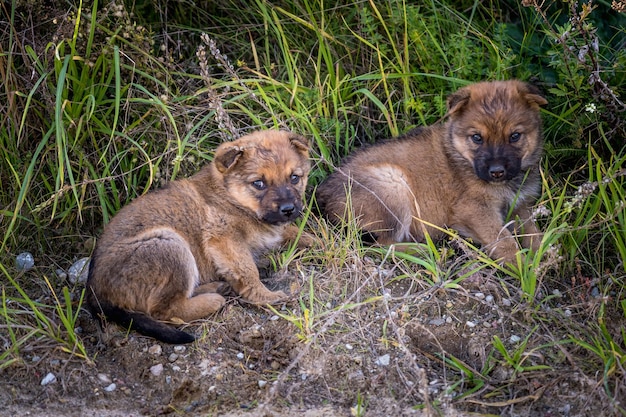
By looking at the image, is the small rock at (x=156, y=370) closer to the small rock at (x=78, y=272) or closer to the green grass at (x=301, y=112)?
the green grass at (x=301, y=112)

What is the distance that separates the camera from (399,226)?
543 centimetres

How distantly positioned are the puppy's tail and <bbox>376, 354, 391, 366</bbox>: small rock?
40.2 inches

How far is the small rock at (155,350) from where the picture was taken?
4.52 meters

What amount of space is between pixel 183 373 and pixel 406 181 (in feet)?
6.61

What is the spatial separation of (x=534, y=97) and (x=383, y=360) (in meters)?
2.02

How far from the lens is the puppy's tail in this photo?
14.7ft

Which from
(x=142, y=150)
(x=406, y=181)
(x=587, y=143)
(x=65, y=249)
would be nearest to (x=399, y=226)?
(x=406, y=181)

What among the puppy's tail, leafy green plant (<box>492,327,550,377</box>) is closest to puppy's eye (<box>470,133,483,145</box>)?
leafy green plant (<box>492,327,550,377</box>)

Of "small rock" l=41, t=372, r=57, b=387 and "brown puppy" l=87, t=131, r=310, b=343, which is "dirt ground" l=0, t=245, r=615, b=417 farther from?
"brown puppy" l=87, t=131, r=310, b=343

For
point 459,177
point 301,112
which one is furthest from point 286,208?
point 459,177

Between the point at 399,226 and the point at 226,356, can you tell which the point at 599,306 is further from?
the point at 226,356

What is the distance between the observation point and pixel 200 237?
16.4 feet

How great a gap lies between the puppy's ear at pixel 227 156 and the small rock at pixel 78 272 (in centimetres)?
107

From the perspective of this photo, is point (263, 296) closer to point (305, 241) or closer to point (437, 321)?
point (305, 241)
